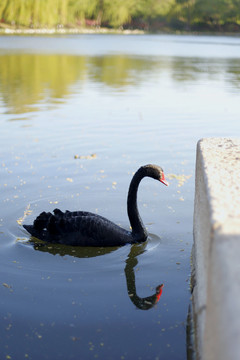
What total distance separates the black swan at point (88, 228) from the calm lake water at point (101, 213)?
0.28 feet

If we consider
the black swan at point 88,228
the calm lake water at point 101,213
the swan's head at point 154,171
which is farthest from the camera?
the swan's head at point 154,171

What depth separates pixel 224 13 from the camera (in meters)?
95.0

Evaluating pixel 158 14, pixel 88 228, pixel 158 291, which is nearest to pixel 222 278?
pixel 158 291

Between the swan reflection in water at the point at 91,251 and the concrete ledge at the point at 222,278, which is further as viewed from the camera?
the swan reflection in water at the point at 91,251

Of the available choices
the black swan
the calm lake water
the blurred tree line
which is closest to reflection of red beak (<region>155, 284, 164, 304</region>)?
the calm lake water

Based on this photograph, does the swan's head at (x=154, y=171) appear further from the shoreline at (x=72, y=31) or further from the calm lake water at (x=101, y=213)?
the shoreline at (x=72, y=31)

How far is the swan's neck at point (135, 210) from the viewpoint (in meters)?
4.41

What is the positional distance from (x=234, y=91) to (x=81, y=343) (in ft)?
42.3

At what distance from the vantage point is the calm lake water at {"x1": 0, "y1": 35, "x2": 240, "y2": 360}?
313cm

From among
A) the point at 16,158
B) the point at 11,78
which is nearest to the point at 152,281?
the point at 16,158

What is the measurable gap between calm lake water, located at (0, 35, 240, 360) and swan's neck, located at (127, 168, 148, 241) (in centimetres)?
14

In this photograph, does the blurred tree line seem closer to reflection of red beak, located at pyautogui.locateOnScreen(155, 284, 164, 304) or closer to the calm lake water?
the calm lake water

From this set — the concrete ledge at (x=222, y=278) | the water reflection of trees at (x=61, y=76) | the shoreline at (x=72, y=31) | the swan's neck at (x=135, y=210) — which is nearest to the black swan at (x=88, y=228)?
the swan's neck at (x=135, y=210)

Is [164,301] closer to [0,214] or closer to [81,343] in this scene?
[81,343]
